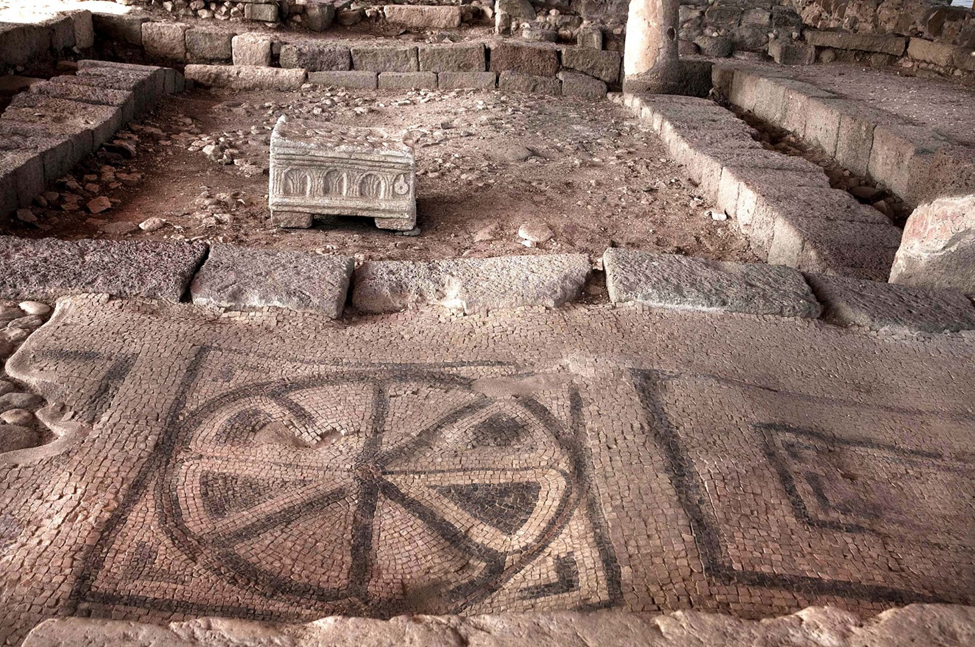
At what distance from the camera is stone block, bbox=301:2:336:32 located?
384 inches

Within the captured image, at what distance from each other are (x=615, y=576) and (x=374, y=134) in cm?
399

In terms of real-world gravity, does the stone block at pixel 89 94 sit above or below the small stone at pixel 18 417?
above

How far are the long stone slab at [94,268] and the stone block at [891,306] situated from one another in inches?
111

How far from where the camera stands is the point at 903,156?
6.07 metres

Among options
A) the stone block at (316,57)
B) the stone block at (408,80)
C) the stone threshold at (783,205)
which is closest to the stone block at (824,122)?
the stone threshold at (783,205)

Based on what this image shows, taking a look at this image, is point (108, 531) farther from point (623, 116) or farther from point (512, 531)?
point (623, 116)

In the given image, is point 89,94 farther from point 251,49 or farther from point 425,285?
point 425,285

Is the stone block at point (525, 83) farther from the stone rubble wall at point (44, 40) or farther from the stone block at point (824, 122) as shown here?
the stone rubble wall at point (44, 40)

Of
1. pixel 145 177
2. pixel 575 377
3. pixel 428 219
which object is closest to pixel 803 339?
pixel 575 377

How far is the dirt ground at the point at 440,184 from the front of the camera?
16.4ft

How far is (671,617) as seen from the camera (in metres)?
1.78

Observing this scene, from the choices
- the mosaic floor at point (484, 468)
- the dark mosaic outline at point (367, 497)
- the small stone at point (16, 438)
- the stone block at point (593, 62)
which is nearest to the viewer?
the dark mosaic outline at point (367, 497)

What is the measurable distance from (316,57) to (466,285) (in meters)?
6.38

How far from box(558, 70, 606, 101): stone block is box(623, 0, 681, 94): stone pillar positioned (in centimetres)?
36
